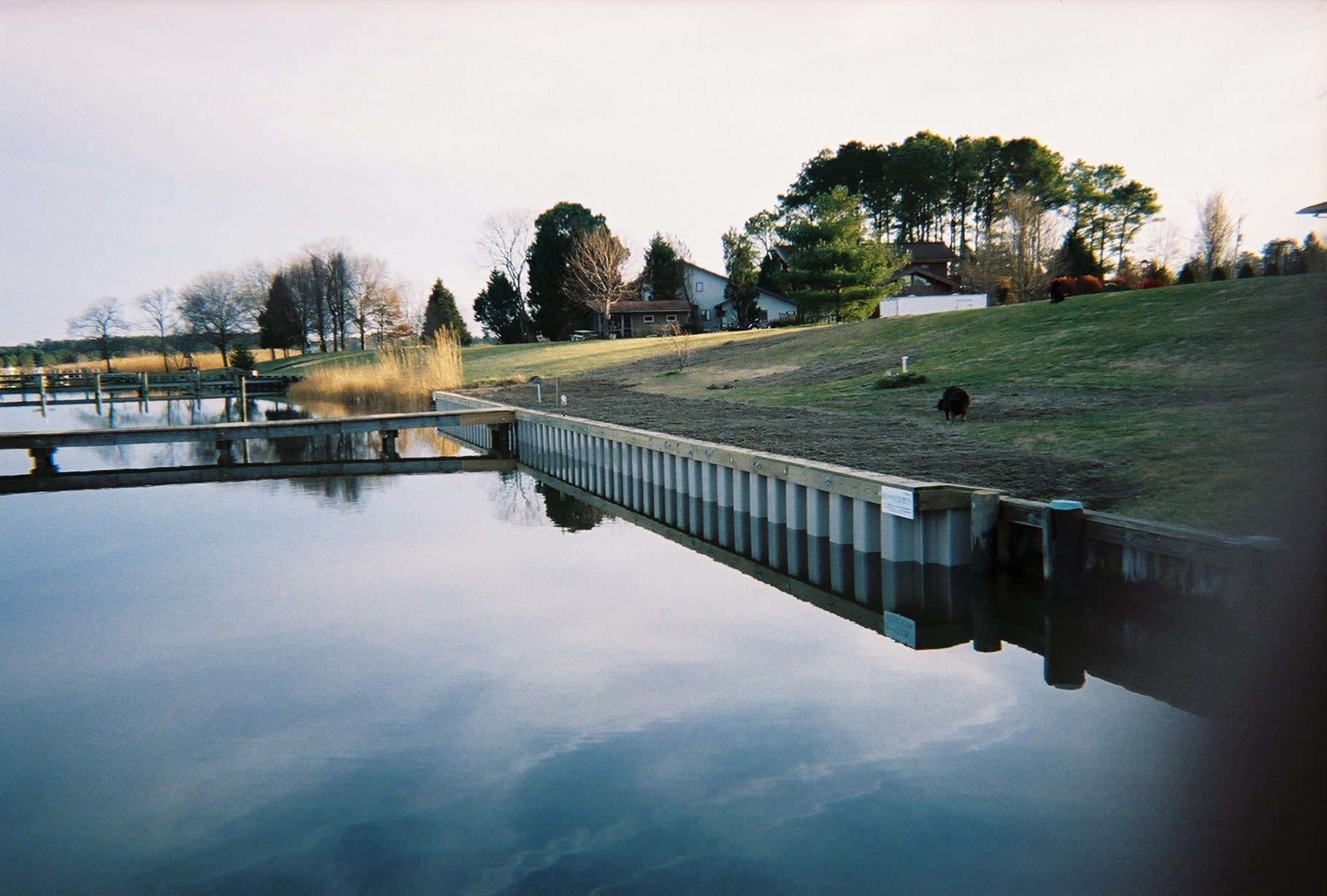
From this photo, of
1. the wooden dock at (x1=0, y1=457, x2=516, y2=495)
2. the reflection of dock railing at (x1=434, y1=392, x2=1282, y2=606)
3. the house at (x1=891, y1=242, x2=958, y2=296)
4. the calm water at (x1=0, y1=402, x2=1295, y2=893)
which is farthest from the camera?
the house at (x1=891, y1=242, x2=958, y2=296)

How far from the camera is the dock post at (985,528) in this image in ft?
26.8

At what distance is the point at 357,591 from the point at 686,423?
7928 millimetres

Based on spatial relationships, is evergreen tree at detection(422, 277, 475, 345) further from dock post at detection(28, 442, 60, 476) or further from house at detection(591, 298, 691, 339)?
dock post at detection(28, 442, 60, 476)

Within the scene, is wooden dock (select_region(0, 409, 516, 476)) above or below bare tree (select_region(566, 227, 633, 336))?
below

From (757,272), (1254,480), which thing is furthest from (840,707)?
(757,272)

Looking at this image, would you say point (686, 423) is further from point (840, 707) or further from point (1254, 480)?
point (840, 707)

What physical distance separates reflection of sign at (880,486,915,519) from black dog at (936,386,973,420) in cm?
661

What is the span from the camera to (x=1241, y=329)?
17.4 m

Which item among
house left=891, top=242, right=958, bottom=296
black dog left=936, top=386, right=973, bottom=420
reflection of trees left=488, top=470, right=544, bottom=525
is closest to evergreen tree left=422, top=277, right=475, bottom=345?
house left=891, top=242, right=958, bottom=296

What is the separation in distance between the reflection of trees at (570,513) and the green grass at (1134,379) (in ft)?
17.4

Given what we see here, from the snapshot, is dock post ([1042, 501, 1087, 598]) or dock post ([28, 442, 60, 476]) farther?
dock post ([28, 442, 60, 476])

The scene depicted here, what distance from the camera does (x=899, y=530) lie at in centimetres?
861

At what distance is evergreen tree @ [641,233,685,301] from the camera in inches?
2751

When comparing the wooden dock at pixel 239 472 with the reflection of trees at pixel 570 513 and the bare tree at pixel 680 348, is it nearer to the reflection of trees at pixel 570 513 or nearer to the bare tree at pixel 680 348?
the reflection of trees at pixel 570 513
